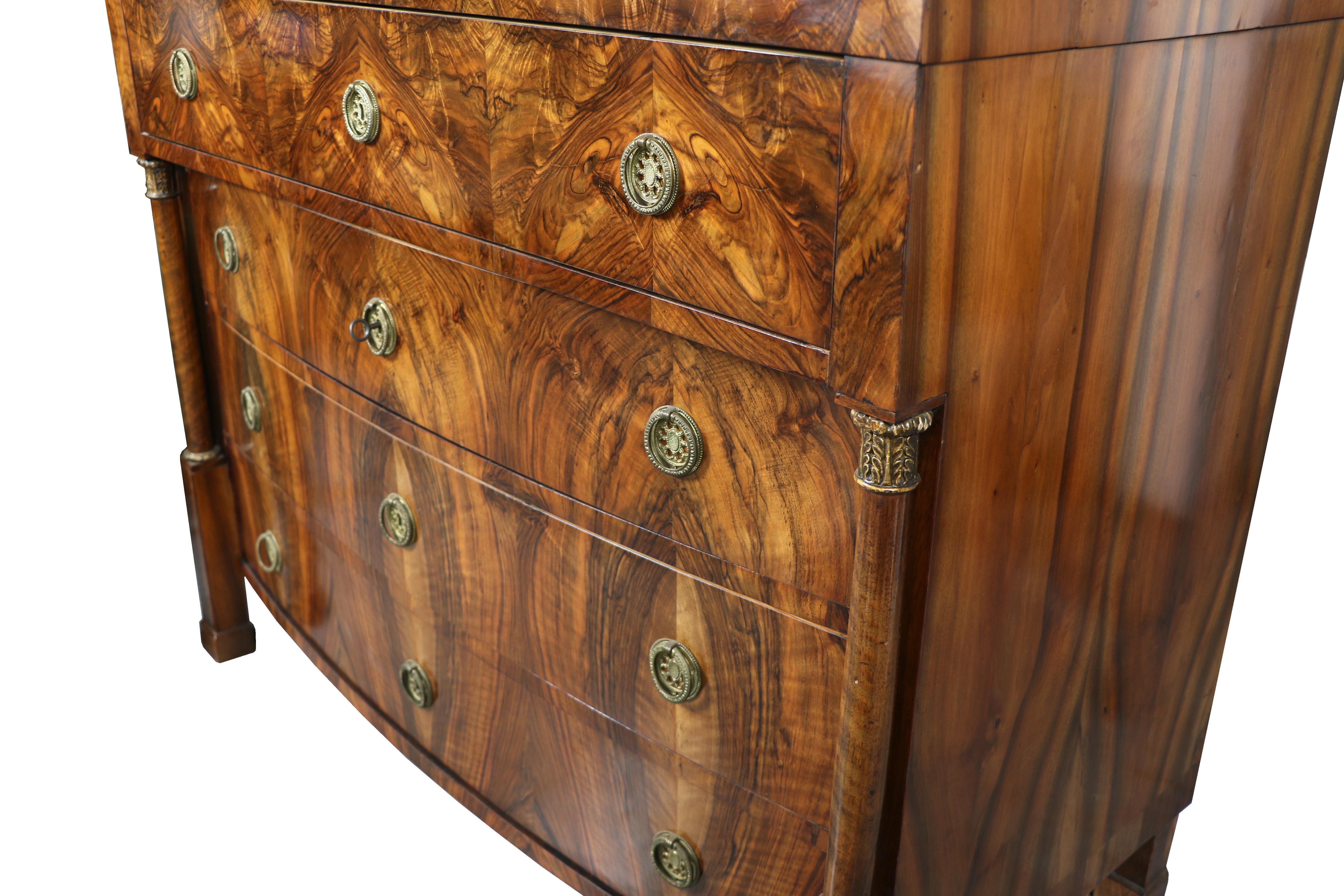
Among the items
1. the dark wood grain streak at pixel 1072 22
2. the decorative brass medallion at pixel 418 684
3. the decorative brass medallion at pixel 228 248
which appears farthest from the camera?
the decorative brass medallion at pixel 228 248

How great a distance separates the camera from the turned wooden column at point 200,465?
2.34 meters

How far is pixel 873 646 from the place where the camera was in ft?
4.21

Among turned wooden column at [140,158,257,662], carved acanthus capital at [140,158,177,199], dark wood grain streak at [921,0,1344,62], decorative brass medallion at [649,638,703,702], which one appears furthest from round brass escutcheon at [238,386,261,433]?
dark wood grain streak at [921,0,1344,62]

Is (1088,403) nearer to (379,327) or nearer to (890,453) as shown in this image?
(890,453)

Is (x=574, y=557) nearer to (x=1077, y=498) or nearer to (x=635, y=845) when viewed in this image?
(x=635, y=845)

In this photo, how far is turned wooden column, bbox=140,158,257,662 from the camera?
2.34 metres

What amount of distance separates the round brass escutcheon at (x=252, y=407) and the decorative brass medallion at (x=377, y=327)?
0.50 meters

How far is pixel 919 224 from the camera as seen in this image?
110 cm

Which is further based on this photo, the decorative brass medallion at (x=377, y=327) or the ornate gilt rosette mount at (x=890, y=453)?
the decorative brass medallion at (x=377, y=327)

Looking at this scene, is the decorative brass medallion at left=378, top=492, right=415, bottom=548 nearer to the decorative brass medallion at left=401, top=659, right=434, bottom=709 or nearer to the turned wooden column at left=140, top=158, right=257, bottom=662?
the decorative brass medallion at left=401, top=659, right=434, bottom=709

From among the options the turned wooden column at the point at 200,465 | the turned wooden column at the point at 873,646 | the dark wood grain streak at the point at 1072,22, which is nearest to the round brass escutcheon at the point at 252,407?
the turned wooden column at the point at 200,465

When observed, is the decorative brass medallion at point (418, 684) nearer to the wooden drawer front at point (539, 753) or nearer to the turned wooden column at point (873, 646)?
the wooden drawer front at point (539, 753)

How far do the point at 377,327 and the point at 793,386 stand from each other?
774 mm

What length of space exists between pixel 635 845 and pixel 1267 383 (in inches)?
41.6
